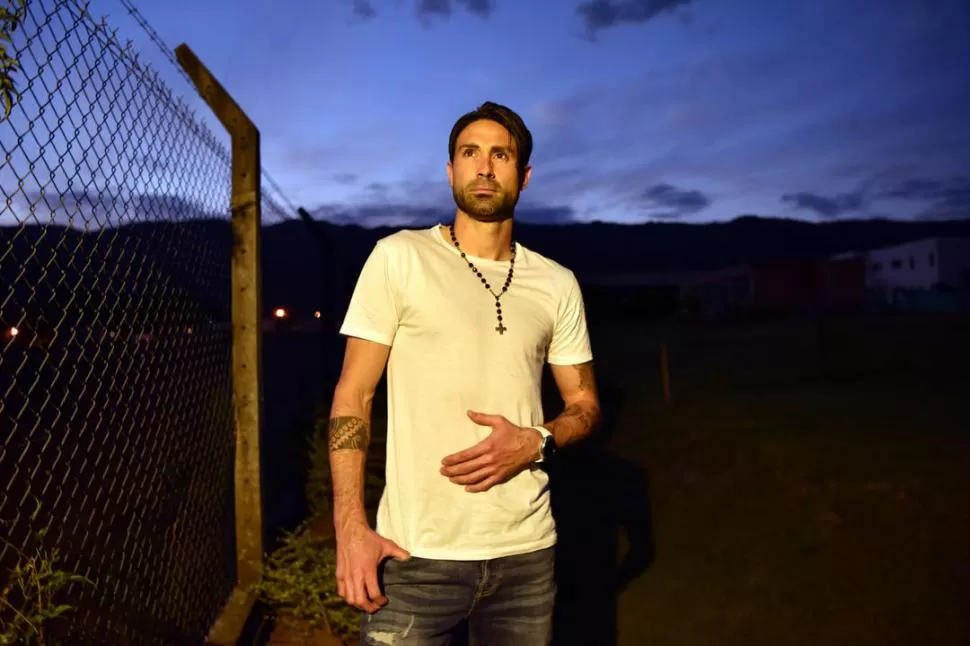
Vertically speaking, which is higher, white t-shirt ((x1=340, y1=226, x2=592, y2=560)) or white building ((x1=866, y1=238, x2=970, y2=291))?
white building ((x1=866, y1=238, x2=970, y2=291))

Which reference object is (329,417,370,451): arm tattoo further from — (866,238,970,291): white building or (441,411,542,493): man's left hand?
(866,238,970,291): white building

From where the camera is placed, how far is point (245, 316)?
12.3 ft

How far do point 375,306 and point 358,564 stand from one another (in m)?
0.67

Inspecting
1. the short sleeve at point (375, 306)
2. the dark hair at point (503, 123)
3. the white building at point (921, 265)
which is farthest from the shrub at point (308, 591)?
the white building at point (921, 265)

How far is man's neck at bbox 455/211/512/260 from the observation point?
2.35 m

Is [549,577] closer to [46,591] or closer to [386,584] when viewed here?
[386,584]

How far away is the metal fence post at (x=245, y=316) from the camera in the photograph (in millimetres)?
3750

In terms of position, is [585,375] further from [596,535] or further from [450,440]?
[596,535]

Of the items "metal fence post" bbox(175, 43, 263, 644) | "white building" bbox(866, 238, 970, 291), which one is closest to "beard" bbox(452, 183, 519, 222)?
"metal fence post" bbox(175, 43, 263, 644)

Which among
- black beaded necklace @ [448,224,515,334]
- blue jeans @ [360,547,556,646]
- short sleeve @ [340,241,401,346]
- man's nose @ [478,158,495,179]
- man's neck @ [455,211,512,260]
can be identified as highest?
man's nose @ [478,158,495,179]

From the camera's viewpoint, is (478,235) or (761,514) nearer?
(478,235)

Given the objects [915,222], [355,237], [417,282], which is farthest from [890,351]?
[915,222]

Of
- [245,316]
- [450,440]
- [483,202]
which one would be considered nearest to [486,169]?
[483,202]

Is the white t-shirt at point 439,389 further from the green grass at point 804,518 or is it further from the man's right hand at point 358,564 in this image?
the green grass at point 804,518
